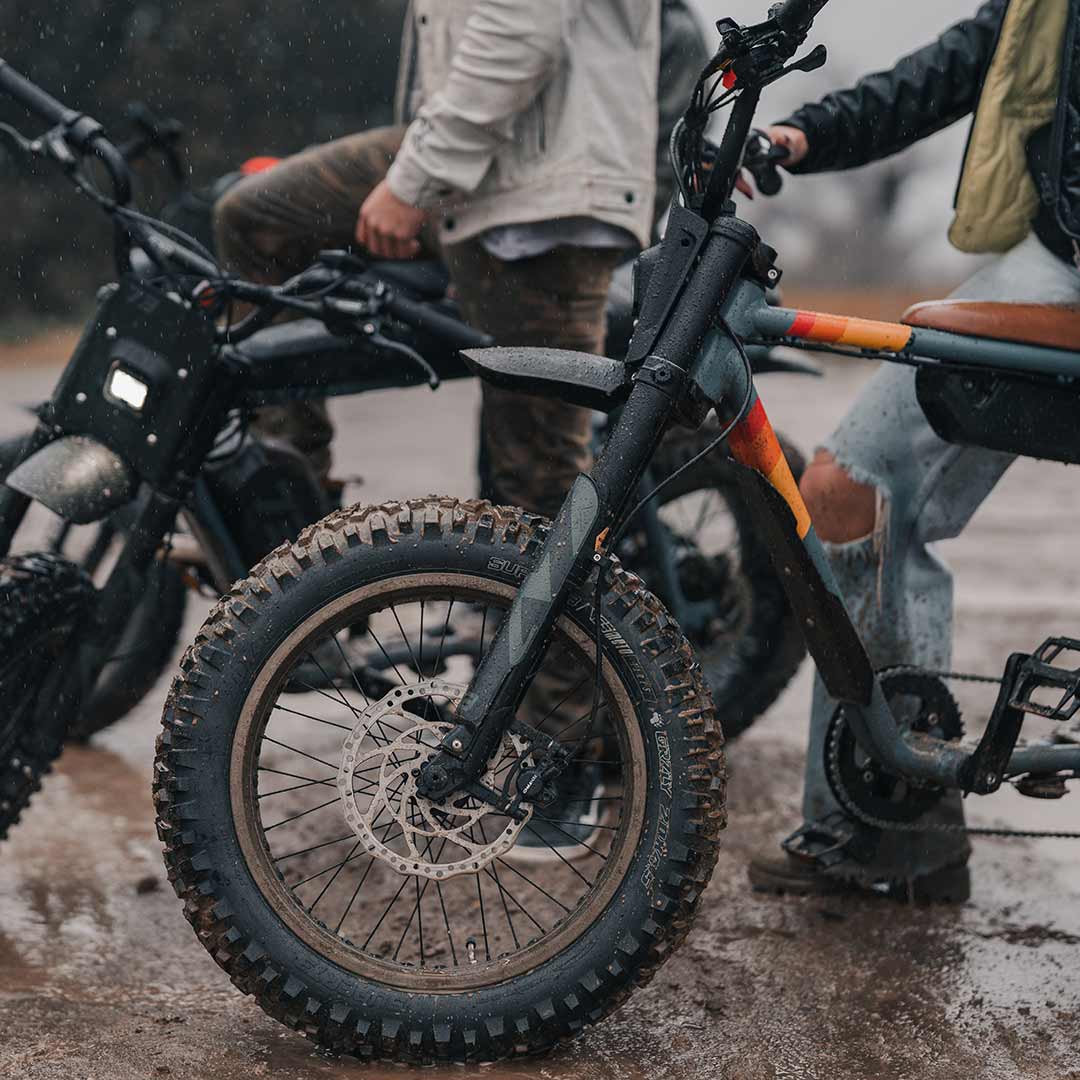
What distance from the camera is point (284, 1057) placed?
279 cm

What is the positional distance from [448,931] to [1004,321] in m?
1.44

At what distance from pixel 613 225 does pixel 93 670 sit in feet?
4.86

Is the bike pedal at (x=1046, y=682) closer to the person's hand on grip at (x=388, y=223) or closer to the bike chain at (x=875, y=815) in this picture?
the bike chain at (x=875, y=815)

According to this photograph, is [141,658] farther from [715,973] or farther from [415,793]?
[415,793]

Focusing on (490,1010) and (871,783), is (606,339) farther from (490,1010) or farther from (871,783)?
(490,1010)

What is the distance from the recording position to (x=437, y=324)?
371 cm

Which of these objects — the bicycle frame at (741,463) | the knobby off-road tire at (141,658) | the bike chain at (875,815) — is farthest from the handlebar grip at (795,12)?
the knobby off-road tire at (141,658)

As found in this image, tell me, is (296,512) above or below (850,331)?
below

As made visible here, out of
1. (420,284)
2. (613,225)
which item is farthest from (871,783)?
(420,284)

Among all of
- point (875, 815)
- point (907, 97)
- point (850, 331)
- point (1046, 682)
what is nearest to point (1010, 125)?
point (907, 97)

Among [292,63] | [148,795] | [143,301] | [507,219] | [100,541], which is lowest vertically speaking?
[148,795]

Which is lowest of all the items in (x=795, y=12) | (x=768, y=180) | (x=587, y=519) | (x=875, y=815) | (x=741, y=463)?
(x=875, y=815)

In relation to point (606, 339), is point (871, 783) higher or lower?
lower

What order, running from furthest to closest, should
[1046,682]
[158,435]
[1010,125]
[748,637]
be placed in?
[748,637], [158,435], [1010,125], [1046,682]
